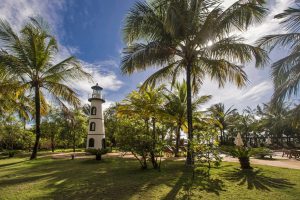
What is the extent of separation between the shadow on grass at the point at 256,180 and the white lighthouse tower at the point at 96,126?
1801 cm

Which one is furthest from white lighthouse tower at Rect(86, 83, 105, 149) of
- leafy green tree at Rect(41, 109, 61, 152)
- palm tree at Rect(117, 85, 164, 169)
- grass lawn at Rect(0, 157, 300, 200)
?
grass lawn at Rect(0, 157, 300, 200)

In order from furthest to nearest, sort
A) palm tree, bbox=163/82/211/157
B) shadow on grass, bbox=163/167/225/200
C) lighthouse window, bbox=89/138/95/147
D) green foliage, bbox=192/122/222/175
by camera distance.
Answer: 1. lighthouse window, bbox=89/138/95/147
2. palm tree, bbox=163/82/211/157
3. green foliage, bbox=192/122/222/175
4. shadow on grass, bbox=163/167/225/200

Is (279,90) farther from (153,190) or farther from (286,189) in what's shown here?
(153,190)

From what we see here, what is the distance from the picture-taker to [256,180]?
25.9 feet

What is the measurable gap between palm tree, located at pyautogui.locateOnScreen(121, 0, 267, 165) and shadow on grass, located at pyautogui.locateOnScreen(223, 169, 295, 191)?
2355mm

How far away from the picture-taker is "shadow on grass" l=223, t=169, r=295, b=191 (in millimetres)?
7058

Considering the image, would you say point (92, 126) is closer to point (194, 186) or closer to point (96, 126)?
point (96, 126)

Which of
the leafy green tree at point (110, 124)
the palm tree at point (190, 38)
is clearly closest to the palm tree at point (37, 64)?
the palm tree at point (190, 38)

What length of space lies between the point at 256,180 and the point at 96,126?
19698mm

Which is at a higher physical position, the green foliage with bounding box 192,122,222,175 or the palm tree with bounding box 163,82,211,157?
the palm tree with bounding box 163,82,211,157

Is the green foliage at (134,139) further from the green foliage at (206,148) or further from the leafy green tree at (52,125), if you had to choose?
the leafy green tree at (52,125)

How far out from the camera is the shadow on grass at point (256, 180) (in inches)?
278

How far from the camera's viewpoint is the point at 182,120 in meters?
19.4

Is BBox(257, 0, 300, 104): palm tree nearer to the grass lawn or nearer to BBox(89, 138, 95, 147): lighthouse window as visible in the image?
the grass lawn
